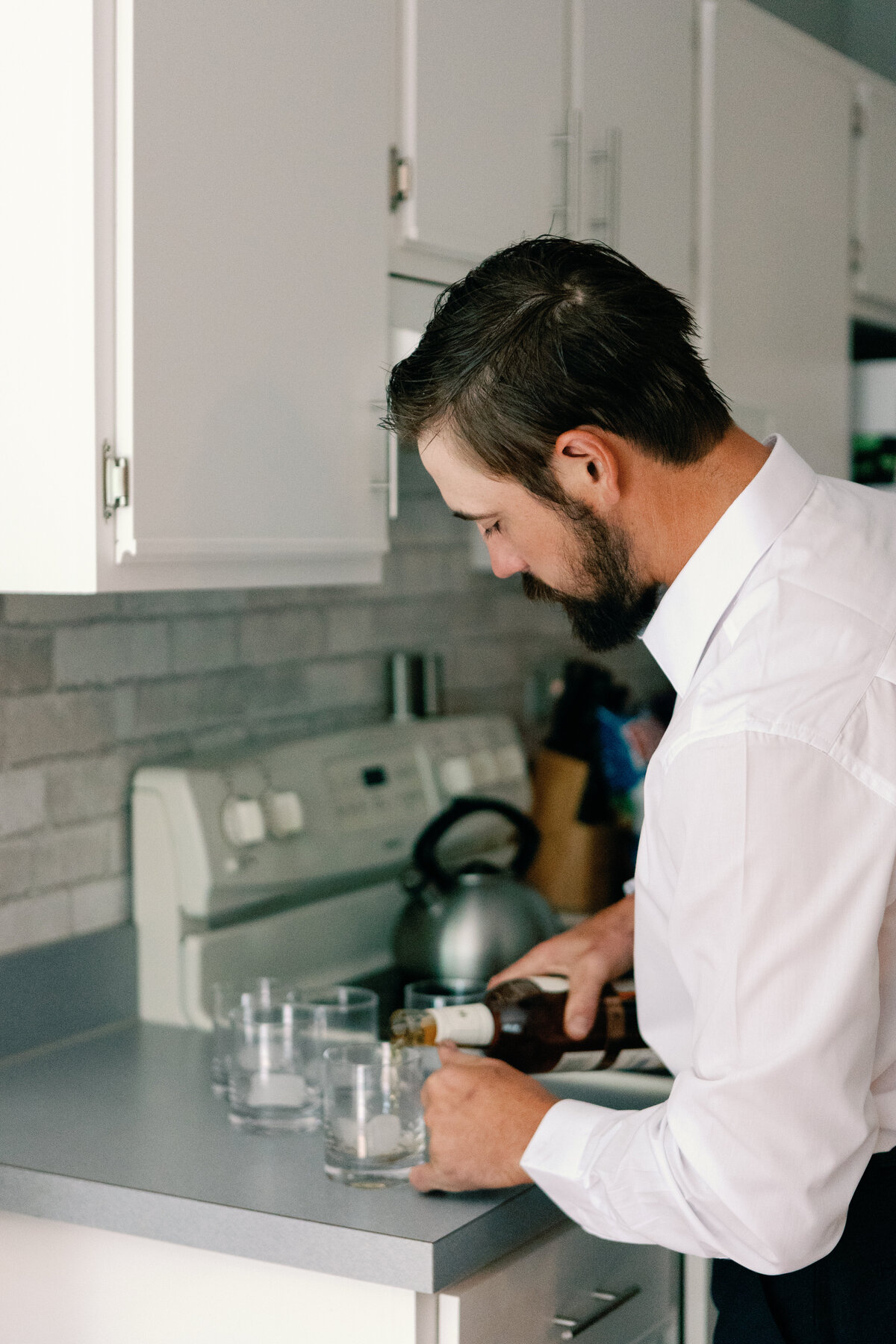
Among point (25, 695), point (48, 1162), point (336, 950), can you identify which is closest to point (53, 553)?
point (25, 695)

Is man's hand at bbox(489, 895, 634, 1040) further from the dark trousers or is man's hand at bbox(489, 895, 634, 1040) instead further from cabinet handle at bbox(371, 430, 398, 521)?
cabinet handle at bbox(371, 430, 398, 521)

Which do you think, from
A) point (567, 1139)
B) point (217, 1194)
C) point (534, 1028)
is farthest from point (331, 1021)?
point (567, 1139)

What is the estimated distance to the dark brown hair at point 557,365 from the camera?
3.48ft

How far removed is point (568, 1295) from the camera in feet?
4.40

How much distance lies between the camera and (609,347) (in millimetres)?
1061

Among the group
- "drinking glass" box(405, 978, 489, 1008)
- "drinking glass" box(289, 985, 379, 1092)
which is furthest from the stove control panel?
"drinking glass" box(405, 978, 489, 1008)

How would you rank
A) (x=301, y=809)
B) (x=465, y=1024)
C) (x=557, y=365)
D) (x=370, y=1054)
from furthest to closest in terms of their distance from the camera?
(x=301, y=809) → (x=465, y=1024) → (x=370, y=1054) → (x=557, y=365)

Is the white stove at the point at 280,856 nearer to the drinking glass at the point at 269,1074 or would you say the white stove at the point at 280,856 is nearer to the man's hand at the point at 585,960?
the drinking glass at the point at 269,1074

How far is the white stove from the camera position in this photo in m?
1.75

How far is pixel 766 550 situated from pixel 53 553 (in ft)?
1.97

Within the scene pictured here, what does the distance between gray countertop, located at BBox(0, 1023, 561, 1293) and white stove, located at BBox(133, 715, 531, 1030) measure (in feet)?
0.79

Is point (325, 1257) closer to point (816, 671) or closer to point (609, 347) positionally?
point (816, 671)

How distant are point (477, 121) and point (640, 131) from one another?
15.1 inches

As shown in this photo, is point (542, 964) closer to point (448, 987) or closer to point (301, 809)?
point (448, 987)
